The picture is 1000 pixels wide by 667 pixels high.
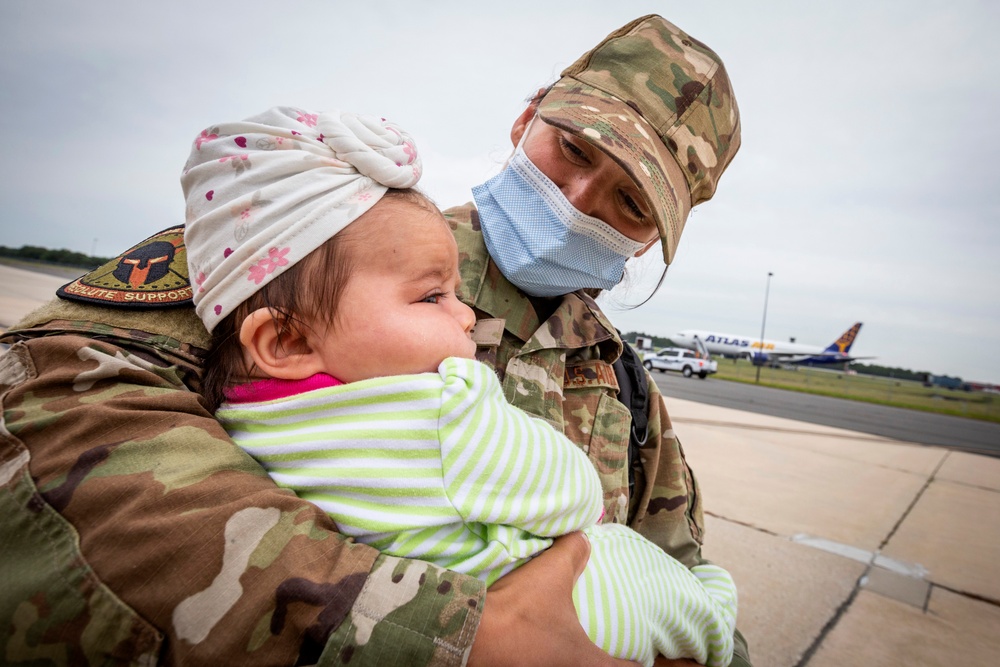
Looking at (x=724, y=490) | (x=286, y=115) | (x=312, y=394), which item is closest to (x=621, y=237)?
(x=286, y=115)

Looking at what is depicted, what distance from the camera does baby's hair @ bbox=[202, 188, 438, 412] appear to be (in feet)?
3.15

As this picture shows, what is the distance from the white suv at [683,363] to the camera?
29344 mm

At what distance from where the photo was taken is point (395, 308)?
0.98 metres

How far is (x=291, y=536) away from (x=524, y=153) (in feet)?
4.62

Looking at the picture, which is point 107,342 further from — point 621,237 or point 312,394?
point 621,237

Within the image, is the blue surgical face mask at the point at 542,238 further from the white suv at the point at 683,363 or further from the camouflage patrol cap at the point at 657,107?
the white suv at the point at 683,363

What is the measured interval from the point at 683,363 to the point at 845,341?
122 ft

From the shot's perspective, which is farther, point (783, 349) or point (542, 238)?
point (783, 349)

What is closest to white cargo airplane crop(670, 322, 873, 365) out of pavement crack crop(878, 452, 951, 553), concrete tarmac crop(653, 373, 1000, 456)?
concrete tarmac crop(653, 373, 1000, 456)

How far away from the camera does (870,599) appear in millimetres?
2688

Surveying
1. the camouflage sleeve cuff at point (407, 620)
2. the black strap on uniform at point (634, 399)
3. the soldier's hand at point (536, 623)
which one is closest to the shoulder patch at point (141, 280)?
the camouflage sleeve cuff at point (407, 620)

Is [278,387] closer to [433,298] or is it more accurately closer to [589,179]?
[433,298]

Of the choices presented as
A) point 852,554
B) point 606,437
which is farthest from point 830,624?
point 606,437

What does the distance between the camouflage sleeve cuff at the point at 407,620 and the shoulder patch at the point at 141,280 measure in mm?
644
